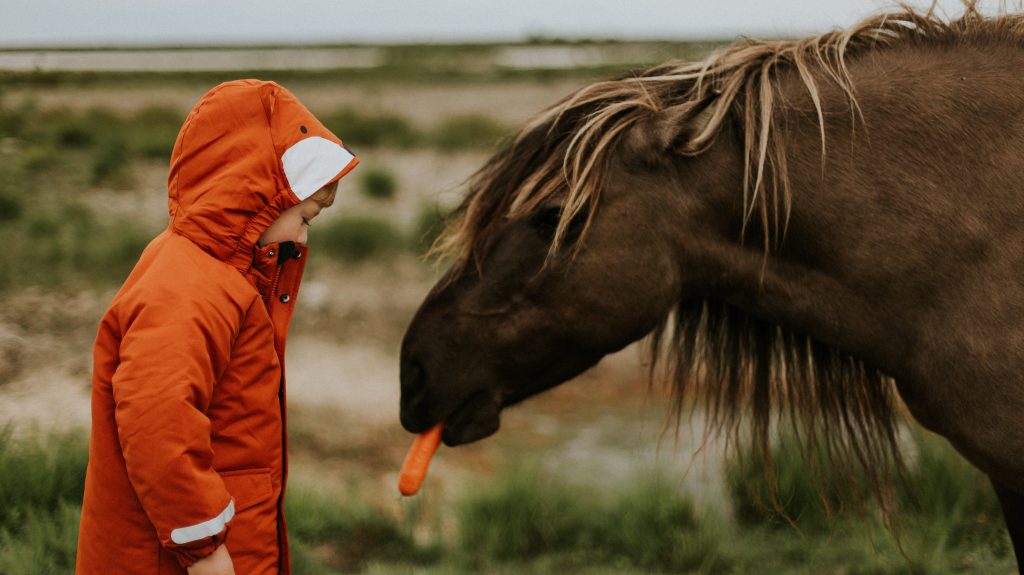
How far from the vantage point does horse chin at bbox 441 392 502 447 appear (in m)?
2.53

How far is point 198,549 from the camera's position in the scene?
5.75 ft

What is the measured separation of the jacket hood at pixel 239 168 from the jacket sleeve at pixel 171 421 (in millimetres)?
196

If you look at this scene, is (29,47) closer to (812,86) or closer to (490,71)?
(812,86)

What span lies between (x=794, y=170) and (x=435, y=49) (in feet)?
119

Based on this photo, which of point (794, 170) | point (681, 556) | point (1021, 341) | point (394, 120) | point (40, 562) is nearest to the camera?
point (1021, 341)

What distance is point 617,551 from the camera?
387 centimetres

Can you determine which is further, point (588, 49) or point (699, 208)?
point (588, 49)

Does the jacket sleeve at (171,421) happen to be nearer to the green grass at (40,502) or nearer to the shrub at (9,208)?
the green grass at (40,502)

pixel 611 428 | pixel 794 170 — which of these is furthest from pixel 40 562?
pixel 611 428

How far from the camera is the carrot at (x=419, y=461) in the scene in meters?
2.55

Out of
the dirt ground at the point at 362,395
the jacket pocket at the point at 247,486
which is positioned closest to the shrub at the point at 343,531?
the dirt ground at the point at 362,395

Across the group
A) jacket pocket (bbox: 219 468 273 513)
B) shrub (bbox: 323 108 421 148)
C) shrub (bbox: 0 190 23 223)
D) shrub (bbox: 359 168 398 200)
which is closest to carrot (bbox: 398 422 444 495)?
jacket pocket (bbox: 219 468 273 513)

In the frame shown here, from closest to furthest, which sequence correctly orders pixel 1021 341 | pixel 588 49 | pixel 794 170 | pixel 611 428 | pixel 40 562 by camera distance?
pixel 1021 341, pixel 794 170, pixel 40 562, pixel 611 428, pixel 588 49

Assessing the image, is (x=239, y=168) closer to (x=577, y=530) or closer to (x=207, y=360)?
(x=207, y=360)
